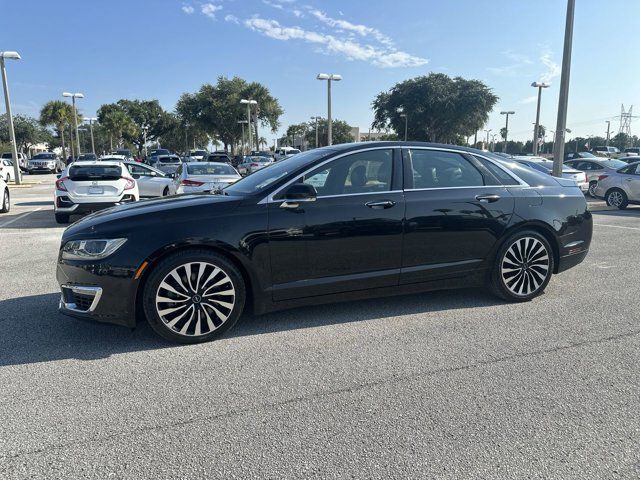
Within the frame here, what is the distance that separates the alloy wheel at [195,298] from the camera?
12.3 ft

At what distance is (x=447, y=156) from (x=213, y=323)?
2757mm

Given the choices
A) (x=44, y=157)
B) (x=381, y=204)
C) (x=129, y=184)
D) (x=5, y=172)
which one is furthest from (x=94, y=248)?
(x=44, y=157)

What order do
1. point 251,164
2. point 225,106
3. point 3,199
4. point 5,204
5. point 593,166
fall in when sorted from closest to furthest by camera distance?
point 3,199
point 5,204
point 593,166
point 251,164
point 225,106

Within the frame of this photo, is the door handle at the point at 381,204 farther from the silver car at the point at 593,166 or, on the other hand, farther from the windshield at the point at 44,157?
the windshield at the point at 44,157

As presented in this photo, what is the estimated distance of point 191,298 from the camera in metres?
3.81

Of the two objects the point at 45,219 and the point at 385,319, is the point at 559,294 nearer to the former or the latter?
the point at 385,319

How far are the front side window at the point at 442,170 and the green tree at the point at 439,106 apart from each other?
52.4m

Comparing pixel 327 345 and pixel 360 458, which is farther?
pixel 327 345

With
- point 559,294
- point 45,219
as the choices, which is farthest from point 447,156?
point 45,219

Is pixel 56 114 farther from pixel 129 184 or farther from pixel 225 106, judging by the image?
pixel 129 184

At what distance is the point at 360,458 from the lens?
2447 mm

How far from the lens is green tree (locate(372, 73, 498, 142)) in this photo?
53.4 meters

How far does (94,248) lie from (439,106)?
180 feet

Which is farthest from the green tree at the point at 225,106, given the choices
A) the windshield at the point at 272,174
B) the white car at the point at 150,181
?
the windshield at the point at 272,174
